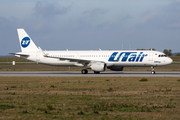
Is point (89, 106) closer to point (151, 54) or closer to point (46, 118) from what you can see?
point (46, 118)

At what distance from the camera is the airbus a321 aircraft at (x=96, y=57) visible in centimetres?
4009

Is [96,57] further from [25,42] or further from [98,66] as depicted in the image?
[25,42]

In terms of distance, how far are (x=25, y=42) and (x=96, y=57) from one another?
44.2 ft

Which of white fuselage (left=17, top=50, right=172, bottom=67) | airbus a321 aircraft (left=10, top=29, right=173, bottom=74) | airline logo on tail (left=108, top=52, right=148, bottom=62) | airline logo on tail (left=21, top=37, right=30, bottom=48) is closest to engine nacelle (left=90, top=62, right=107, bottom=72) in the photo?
airbus a321 aircraft (left=10, top=29, right=173, bottom=74)

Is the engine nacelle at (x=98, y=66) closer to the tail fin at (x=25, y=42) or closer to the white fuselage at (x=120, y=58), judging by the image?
the white fuselage at (x=120, y=58)

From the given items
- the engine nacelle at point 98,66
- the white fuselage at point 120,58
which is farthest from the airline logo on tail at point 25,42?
Result: the engine nacelle at point 98,66

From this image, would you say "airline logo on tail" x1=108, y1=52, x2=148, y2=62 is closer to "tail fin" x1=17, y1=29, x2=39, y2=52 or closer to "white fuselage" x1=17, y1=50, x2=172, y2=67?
"white fuselage" x1=17, y1=50, x2=172, y2=67

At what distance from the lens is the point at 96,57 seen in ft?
139

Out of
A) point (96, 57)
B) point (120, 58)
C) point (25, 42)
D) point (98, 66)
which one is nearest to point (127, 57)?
point (120, 58)

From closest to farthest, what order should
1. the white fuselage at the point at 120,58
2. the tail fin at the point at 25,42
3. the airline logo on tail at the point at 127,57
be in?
the white fuselage at the point at 120,58
the airline logo on tail at the point at 127,57
the tail fin at the point at 25,42

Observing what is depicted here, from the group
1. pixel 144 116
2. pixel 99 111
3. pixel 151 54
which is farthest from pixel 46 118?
pixel 151 54

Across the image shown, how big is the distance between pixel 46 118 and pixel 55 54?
34665 mm

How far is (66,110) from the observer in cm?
Answer: 1194

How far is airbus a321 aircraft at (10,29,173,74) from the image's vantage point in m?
40.1
